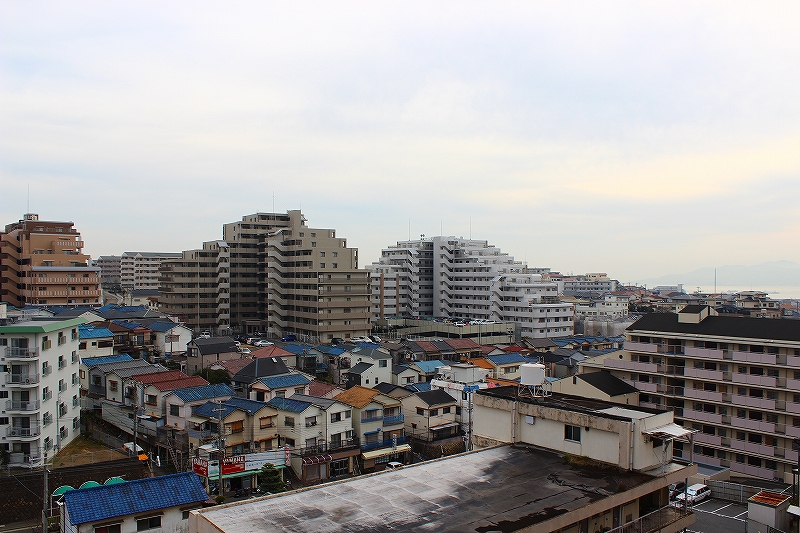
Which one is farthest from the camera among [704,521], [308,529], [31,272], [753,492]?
[31,272]

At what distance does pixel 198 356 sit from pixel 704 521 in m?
30.2

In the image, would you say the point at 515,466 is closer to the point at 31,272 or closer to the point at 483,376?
the point at 483,376

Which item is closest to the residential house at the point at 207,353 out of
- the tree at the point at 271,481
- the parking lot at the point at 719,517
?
the tree at the point at 271,481

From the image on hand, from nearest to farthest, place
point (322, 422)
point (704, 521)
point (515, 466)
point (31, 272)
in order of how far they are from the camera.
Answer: point (515, 466), point (704, 521), point (322, 422), point (31, 272)

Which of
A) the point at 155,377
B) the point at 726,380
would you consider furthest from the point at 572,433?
the point at 155,377

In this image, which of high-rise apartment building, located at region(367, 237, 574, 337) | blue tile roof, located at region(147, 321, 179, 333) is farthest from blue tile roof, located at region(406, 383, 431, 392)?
high-rise apartment building, located at region(367, 237, 574, 337)

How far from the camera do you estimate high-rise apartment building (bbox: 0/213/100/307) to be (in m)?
55.9

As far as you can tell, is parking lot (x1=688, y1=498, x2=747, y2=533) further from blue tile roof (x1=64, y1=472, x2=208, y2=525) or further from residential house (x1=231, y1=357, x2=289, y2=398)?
residential house (x1=231, y1=357, x2=289, y2=398)

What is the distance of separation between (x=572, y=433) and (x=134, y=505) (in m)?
Result: 12.0

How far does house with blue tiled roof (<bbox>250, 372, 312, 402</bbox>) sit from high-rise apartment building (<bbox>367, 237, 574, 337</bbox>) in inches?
1633

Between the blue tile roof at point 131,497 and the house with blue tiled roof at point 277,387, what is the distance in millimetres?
12068

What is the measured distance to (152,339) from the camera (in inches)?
1673

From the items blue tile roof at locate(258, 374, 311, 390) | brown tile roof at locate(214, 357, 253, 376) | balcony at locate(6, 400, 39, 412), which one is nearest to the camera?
balcony at locate(6, 400, 39, 412)

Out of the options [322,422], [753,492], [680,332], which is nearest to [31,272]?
[322,422]
